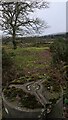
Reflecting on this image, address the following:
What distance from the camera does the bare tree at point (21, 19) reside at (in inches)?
150

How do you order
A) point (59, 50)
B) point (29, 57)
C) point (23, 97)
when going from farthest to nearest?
1. point (29, 57)
2. point (59, 50)
3. point (23, 97)

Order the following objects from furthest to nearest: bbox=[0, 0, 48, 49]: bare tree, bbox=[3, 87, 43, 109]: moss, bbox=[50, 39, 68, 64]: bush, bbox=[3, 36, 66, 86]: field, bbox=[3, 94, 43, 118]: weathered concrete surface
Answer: bbox=[0, 0, 48, 49]: bare tree
bbox=[50, 39, 68, 64]: bush
bbox=[3, 36, 66, 86]: field
bbox=[3, 87, 43, 109]: moss
bbox=[3, 94, 43, 118]: weathered concrete surface

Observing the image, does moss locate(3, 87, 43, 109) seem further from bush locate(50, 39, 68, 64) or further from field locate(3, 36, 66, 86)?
bush locate(50, 39, 68, 64)

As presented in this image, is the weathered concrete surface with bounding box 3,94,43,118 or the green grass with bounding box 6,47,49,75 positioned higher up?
the green grass with bounding box 6,47,49,75

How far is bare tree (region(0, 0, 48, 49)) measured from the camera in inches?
150

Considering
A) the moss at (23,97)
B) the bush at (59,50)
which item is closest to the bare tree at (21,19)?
the bush at (59,50)

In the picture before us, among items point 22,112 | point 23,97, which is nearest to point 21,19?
point 23,97

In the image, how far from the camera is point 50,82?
10.2 feet

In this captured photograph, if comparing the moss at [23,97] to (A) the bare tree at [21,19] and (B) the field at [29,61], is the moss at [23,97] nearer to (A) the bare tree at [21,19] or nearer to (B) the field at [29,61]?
(B) the field at [29,61]

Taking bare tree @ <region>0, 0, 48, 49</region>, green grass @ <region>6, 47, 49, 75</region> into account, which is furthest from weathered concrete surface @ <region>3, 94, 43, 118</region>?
bare tree @ <region>0, 0, 48, 49</region>

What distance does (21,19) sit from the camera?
393 cm

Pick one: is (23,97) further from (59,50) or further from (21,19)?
→ (21,19)

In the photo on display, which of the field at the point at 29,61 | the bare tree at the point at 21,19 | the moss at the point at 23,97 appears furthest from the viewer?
the bare tree at the point at 21,19

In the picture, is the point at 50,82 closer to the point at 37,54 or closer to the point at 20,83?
the point at 20,83
